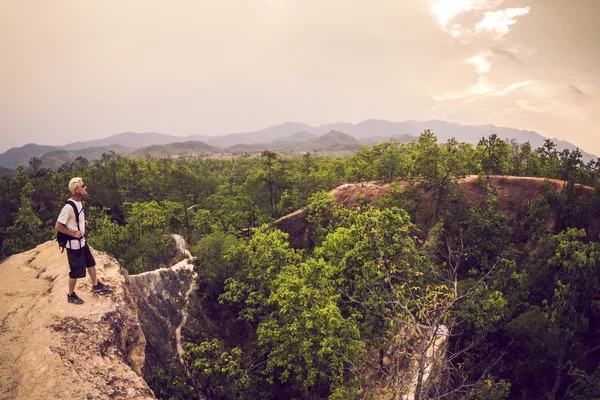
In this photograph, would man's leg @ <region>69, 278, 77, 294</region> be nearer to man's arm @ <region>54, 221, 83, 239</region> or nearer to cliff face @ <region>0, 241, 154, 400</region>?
cliff face @ <region>0, 241, 154, 400</region>

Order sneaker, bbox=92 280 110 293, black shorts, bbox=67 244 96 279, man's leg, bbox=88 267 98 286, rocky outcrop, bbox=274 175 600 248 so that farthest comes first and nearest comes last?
rocky outcrop, bbox=274 175 600 248 < sneaker, bbox=92 280 110 293 < man's leg, bbox=88 267 98 286 < black shorts, bbox=67 244 96 279

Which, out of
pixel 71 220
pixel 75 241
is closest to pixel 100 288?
pixel 75 241

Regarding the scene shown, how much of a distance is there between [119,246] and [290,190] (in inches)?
975

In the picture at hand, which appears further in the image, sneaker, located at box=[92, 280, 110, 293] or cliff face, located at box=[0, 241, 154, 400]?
sneaker, located at box=[92, 280, 110, 293]

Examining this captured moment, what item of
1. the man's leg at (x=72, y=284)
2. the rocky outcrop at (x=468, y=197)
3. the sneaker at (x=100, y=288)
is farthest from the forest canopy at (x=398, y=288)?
the man's leg at (x=72, y=284)

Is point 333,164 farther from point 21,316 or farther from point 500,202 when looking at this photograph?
point 21,316

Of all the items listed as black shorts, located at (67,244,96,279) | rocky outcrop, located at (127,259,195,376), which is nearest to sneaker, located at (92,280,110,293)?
black shorts, located at (67,244,96,279)

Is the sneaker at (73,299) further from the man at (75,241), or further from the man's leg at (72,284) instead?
the man's leg at (72,284)

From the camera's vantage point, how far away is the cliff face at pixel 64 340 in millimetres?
7371

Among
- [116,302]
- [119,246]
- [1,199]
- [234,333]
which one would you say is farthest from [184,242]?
[1,199]

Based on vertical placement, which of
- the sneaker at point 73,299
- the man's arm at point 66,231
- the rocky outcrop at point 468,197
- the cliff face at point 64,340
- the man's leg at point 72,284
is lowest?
the rocky outcrop at point 468,197

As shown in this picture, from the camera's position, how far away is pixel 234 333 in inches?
1046

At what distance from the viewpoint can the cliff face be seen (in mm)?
7371

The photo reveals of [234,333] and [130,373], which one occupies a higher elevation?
[130,373]
